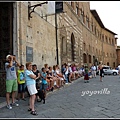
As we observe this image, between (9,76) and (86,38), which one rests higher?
(86,38)

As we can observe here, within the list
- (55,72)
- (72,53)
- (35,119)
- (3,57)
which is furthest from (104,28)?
(35,119)

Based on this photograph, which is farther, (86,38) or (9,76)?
(86,38)

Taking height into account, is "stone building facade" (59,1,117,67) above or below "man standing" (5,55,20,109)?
above

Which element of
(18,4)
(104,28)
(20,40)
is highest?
(104,28)

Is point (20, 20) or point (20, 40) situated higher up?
point (20, 20)

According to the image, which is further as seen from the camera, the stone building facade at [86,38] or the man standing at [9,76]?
the stone building facade at [86,38]

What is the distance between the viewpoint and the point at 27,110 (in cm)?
560

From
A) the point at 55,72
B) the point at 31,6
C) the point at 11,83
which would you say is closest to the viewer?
the point at 11,83

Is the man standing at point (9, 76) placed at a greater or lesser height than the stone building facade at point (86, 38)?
lesser

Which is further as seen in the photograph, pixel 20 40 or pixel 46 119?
pixel 20 40

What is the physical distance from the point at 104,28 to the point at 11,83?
45.9m

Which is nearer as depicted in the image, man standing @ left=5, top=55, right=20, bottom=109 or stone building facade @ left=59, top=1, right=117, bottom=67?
man standing @ left=5, top=55, right=20, bottom=109

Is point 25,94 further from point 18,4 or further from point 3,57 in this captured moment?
point 18,4

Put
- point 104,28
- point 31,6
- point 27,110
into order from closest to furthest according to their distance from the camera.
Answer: point 27,110 → point 31,6 → point 104,28
